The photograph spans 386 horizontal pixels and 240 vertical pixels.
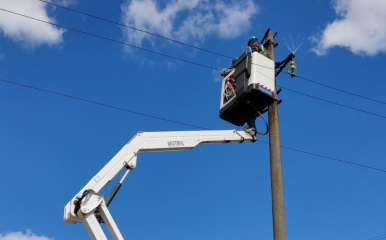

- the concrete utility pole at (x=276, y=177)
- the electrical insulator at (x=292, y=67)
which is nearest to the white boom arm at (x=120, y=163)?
the concrete utility pole at (x=276, y=177)

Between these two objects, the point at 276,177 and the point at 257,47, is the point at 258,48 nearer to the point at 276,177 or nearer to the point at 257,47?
the point at 257,47

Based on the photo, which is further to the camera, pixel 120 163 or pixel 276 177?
pixel 276 177

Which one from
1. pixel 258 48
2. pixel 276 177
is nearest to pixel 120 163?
pixel 276 177

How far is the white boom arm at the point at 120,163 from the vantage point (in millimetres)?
6609

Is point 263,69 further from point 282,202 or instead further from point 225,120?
point 282,202

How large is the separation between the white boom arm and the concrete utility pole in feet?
1.64

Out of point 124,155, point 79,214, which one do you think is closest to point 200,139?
point 124,155

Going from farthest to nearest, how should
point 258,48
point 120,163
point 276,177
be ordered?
point 258,48 < point 276,177 < point 120,163

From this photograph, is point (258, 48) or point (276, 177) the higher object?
point (258, 48)

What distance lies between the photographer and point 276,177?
319 inches

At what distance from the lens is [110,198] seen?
22.9 feet

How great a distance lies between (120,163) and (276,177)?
113 inches

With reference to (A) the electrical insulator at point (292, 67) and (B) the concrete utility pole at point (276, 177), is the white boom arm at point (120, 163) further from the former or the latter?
(A) the electrical insulator at point (292, 67)

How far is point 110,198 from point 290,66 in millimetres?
4871
